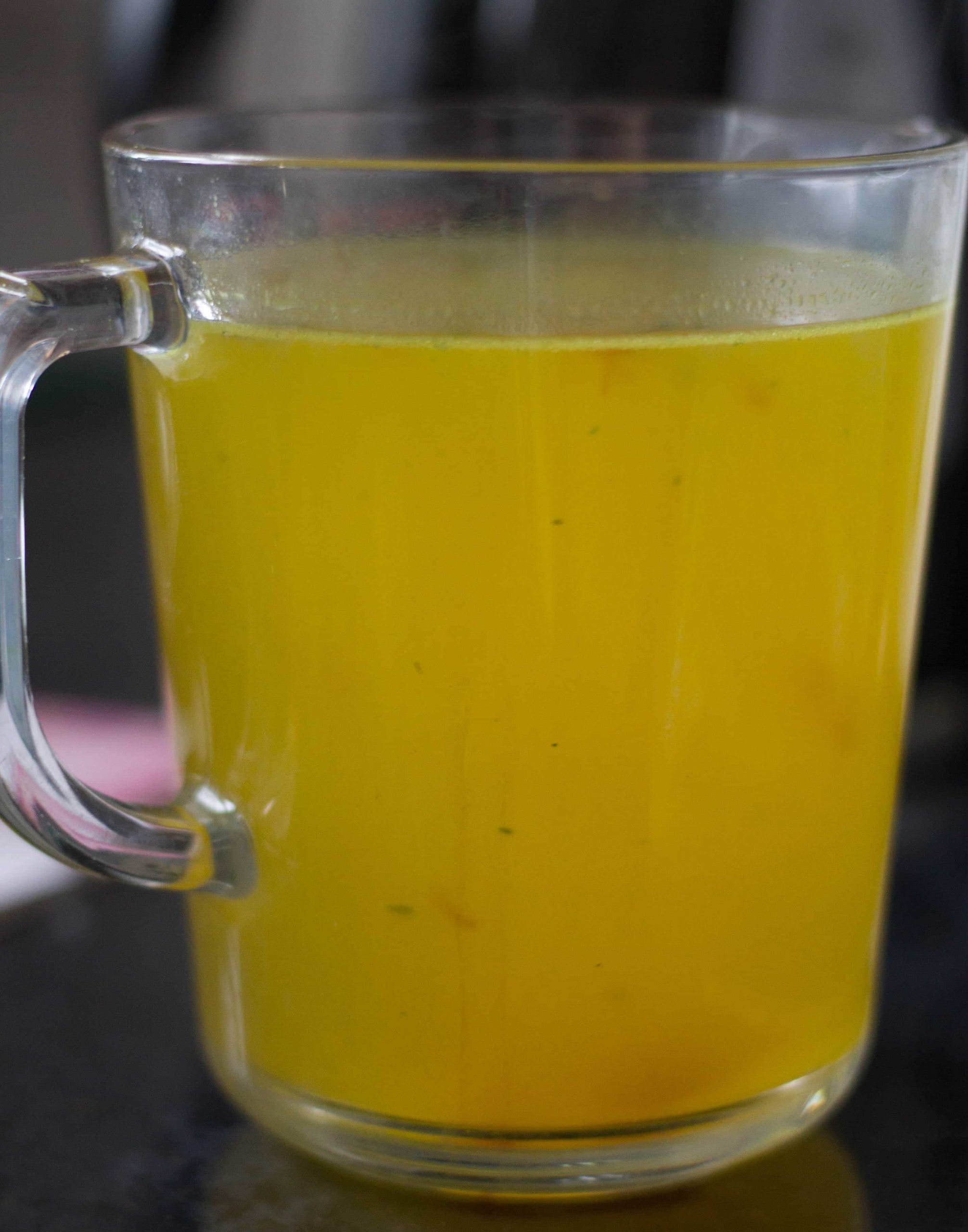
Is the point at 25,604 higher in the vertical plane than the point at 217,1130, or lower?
higher

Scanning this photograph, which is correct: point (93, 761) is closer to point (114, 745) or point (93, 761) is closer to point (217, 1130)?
point (114, 745)

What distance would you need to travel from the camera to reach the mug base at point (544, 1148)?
0.45 metres

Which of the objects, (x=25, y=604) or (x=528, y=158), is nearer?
(x=25, y=604)

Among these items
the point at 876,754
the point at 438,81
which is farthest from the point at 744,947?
the point at 438,81

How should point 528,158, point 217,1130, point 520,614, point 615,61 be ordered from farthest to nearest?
point 615,61 < point 528,158 < point 217,1130 < point 520,614

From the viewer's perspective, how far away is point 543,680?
1.35ft

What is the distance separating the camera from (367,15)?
785mm

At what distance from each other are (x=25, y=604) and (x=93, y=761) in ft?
1.21

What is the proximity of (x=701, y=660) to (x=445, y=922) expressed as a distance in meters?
0.10

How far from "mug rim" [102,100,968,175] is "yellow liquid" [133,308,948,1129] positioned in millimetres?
42

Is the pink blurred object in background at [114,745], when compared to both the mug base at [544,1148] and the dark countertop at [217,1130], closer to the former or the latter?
the dark countertop at [217,1130]

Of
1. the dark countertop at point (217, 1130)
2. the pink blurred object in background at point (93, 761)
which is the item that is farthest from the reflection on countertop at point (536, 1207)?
the pink blurred object in background at point (93, 761)

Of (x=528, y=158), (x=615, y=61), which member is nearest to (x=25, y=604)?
(x=528, y=158)

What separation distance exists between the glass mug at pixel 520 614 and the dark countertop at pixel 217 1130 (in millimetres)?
13
